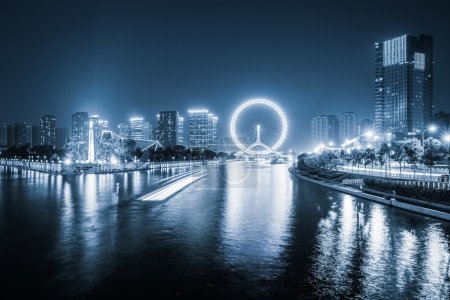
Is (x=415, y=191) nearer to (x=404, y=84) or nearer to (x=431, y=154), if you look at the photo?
(x=431, y=154)

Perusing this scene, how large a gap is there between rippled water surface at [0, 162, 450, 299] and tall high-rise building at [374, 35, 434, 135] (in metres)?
165

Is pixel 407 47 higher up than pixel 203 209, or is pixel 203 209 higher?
pixel 407 47

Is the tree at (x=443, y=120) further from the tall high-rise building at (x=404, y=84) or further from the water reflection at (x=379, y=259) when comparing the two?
the tall high-rise building at (x=404, y=84)

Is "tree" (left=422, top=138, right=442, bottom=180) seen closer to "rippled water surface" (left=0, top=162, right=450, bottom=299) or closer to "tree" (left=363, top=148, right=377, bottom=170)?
"tree" (left=363, top=148, right=377, bottom=170)

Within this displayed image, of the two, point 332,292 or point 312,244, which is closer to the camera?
point 332,292

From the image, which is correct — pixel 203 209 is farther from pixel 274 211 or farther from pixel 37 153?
pixel 37 153

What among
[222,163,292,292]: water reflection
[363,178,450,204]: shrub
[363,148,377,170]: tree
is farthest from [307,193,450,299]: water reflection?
[363,148,377,170]: tree

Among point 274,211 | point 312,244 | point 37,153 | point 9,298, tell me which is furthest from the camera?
point 37,153

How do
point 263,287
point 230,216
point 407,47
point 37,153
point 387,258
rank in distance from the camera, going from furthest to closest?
point 407,47, point 37,153, point 230,216, point 387,258, point 263,287

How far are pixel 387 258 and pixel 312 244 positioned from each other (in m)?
2.24

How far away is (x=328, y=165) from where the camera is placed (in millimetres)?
54469

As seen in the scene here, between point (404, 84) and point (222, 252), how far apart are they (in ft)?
603

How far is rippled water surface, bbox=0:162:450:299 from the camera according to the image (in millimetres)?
7859

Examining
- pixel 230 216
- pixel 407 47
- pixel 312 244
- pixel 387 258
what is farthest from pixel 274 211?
pixel 407 47
